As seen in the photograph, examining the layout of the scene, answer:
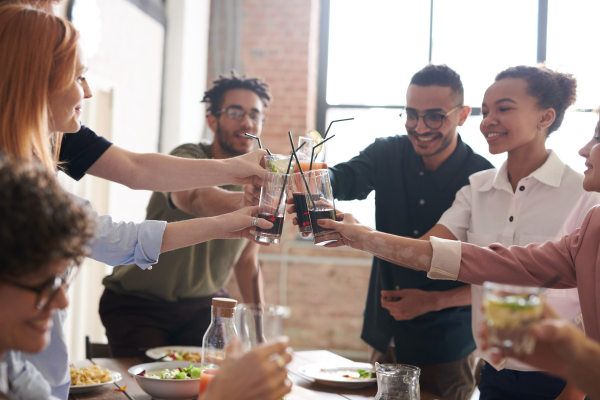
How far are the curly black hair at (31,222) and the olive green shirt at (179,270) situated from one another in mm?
1534

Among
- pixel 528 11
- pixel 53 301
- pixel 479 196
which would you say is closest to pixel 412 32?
pixel 528 11

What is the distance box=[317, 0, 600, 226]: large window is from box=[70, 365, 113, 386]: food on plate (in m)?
3.26

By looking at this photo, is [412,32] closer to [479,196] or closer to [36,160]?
[479,196]

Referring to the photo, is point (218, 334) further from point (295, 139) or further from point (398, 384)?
point (295, 139)

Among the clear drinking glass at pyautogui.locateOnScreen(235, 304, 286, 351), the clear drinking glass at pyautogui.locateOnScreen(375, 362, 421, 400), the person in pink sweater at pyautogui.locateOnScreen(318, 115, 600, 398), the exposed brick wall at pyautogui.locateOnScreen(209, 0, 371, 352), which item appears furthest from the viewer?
the exposed brick wall at pyautogui.locateOnScreen(209, 0, 371, 352)

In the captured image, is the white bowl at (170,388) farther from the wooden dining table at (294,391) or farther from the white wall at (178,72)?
the white wall at (178,72)

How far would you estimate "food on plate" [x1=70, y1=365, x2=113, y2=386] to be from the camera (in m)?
1.56

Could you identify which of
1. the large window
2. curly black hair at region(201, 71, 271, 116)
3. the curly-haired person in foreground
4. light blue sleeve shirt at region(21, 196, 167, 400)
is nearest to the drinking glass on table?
the curly-haired person in foreground

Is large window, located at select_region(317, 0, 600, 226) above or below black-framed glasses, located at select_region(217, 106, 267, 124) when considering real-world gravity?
above

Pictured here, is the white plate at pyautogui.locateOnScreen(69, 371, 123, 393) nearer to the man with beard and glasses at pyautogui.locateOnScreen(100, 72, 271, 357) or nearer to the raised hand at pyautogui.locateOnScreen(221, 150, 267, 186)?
the man with beard and glasses at pyautogui.locateOnScreen(100, 72, 271, 357)

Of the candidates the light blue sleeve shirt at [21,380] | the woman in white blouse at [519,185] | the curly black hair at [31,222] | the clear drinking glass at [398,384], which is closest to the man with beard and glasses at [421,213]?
the woman in white blouse at [519,185]

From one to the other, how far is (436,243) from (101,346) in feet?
4.93

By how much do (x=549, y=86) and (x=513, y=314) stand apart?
1538 millimetres

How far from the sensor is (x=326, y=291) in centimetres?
456
